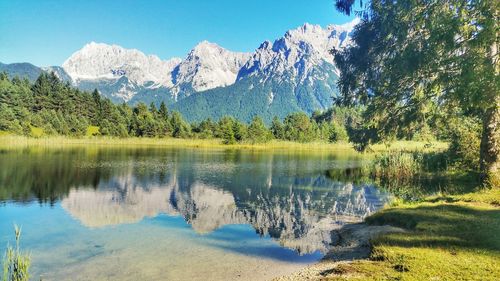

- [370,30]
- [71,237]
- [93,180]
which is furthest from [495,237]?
[93,180]

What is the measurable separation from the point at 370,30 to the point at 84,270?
2921cm

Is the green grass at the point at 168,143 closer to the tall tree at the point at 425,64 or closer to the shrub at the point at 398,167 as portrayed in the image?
the shrub at the point at 398,167

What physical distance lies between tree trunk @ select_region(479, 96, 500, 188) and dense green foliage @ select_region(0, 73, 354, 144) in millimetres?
90366

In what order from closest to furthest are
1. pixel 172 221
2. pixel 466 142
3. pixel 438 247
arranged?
pixel 438 247, pixel 172 221, pixel 466 142

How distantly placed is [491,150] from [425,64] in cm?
673

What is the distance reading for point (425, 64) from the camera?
73.4 ft

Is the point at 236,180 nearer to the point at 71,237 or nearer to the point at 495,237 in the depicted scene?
the point at 71,237

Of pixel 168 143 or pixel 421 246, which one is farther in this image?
pixel 168 143

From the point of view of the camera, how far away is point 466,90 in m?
16.9

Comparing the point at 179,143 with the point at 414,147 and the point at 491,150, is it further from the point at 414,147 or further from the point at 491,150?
the point at 491,150

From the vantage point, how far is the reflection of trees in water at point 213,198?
70.4 ft

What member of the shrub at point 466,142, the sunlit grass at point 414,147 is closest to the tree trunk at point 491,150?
the shrub at point 466,142

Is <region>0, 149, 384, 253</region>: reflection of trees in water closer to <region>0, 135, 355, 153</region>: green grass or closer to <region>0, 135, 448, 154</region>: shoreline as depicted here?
<region>0, 135, 355, 153</region>: green grass

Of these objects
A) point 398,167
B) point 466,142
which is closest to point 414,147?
point 398,167
